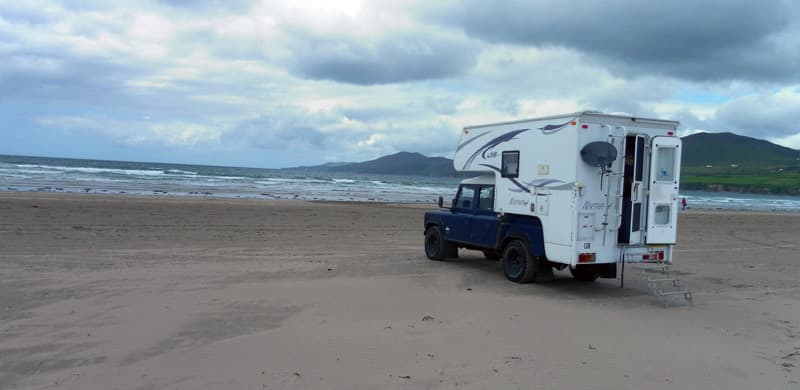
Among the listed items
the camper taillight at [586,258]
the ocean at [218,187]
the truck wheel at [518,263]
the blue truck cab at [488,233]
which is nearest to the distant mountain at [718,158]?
the ocean at [218,187]

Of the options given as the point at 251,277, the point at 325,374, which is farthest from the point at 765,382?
the point at 251,277

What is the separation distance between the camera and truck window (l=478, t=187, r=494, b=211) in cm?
1154

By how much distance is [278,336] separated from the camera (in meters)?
6.80

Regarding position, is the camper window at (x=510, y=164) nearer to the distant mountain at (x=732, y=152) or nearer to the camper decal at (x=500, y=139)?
the camper decal at (x=500, y=139)

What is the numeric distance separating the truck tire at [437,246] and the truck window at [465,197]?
2.84ft

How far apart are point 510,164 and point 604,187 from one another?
1927 mm

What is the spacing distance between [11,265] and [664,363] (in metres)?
10.6

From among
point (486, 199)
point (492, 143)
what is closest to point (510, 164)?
point (492, 143)

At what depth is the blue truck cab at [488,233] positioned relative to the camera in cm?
1030

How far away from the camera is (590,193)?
30.9ft

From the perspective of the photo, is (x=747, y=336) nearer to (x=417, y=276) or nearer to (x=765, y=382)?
(x=765, y=382)

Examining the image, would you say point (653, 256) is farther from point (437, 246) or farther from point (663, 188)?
point (437, 246)

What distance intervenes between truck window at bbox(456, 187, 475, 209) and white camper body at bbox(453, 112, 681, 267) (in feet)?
7.07

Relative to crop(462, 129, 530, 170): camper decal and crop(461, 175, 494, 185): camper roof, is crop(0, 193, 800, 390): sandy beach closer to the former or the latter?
crop(461, 175, 494, 185): camper roof
